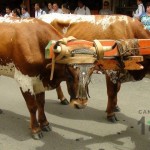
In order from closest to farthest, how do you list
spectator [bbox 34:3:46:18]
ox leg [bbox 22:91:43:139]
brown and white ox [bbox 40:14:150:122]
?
1. ox leg [bbox 22:91:43:139]
2. brown and white ox [bbox 40:14:150:122]
3. spectator [bbox 34:3:46:18]

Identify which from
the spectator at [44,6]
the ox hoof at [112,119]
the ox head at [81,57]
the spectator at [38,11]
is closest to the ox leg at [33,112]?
the ox head at [81,57]

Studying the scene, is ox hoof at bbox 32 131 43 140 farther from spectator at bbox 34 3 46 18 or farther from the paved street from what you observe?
spectator at bbox 34 3 46 18

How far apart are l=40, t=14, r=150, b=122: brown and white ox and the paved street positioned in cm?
33

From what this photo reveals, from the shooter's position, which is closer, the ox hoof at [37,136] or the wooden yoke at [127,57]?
the wooden yoke at [127,57]

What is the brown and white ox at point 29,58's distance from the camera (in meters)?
4.34

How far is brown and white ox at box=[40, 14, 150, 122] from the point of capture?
15.5 ft

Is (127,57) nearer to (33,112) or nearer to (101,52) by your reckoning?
(101,52)

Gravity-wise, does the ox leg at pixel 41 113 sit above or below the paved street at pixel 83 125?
above

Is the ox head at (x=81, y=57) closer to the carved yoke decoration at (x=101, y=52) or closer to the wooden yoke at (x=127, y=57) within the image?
the carved yoke decoration at (x=101, y=52)

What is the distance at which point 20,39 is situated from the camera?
172 inches

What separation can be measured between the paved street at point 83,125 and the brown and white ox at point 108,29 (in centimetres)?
33

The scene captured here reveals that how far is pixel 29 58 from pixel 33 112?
735mm

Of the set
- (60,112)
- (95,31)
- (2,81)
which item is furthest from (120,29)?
(2,81)

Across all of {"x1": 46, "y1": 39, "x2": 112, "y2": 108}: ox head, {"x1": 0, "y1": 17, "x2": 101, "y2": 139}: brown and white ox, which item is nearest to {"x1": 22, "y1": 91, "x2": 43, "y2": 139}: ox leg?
{"x1": 0, "y1": 17, "x2": 101, "y2": 139}: brown and white ox
